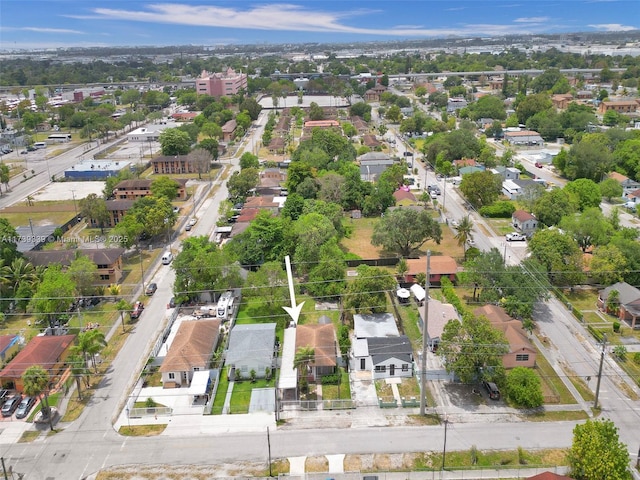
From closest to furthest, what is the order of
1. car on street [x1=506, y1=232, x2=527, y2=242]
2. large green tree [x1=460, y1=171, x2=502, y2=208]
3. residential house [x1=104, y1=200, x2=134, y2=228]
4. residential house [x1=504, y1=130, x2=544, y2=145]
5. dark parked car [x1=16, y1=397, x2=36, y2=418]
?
dark parked car [x1=16, y1=397, x2=36, y2=418] → car on street [x1=506, y1=232, x2=527, y2=242] → residential house [x1=104, y1=200, x2=134, y2=228] → large green tree [x1=460, y1=171, x2=502, y2=208] → residential house [x1=504, y1=130, x2=544, y2=145]

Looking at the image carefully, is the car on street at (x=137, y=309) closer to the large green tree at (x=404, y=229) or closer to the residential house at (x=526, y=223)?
the large green tree at (x=404, y=229)

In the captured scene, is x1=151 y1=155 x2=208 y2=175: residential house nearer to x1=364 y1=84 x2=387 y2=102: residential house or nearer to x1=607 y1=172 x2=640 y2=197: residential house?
x1=607 y1=172 x2=640 y2=197: residential house

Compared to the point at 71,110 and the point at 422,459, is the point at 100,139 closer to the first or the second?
the point at 71,110

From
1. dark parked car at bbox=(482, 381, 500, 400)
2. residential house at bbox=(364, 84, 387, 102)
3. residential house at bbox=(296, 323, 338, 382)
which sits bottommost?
dark parked car at bbox=(482, 381, 500, 400)

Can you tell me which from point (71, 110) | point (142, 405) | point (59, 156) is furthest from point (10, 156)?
point (142, 405)

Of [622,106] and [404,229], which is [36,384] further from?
[622,106]

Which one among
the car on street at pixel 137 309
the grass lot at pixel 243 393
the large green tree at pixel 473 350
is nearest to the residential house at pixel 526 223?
the large green tree at pixel 473 350

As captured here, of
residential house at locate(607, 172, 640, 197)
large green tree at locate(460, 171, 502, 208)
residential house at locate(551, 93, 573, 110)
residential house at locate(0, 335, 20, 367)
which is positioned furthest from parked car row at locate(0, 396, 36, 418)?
residential house at locate(551, 93, 573, 110)

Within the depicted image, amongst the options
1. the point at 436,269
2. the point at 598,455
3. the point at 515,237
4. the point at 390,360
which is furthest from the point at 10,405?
the point at 515,237
